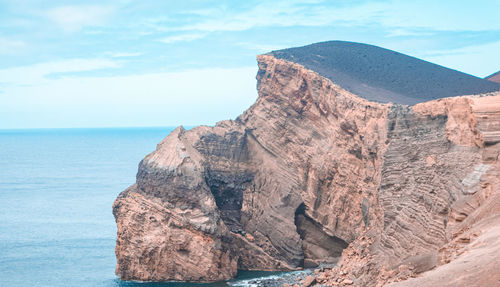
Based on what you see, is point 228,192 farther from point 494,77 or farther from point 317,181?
point 494,77

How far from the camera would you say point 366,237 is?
3800cm

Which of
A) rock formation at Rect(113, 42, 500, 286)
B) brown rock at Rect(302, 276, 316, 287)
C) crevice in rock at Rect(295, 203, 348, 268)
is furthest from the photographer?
crevice in rock at Rect(295, 203, 348, 268)

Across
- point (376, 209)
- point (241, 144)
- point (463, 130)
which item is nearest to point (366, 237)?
point (376, 209)

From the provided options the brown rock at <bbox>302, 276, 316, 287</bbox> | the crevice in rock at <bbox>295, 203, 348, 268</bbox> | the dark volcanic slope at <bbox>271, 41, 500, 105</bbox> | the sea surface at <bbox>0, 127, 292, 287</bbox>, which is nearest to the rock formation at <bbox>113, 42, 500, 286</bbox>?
the crevice in rock at <bbox>295, 203, 348, 268</bbox>

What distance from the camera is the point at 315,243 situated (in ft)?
145

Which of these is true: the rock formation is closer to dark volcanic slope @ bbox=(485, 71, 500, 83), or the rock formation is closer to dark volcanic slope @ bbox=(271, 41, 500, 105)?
dark volcanic slope @ bbox=(271, 41, 500, 105)

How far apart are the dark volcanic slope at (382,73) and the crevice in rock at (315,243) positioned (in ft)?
29.8

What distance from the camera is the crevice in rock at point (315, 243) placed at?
1705 inches

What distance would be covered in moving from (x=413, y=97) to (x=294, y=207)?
10749 mm

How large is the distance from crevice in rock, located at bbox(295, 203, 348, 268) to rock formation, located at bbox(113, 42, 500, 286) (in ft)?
0.23

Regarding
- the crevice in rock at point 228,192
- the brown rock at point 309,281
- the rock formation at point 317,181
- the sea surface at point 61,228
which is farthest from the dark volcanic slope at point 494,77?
the brown rock at point 309,281

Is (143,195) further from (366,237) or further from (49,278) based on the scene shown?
(366,237)

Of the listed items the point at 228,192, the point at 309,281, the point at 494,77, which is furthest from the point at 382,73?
the point at 494,77

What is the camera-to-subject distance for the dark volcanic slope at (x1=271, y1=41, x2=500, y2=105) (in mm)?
44625
